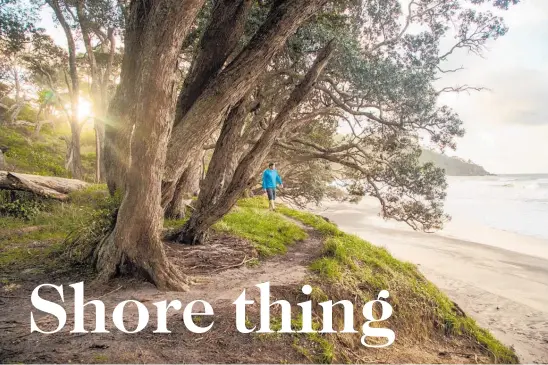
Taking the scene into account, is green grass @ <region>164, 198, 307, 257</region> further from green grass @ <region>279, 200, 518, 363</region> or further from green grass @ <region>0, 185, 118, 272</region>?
green grass @ <region>0, 185, 118, 272</region>

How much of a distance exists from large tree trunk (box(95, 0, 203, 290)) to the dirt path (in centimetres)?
33

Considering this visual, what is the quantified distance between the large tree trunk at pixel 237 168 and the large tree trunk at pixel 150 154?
1799 millimetres

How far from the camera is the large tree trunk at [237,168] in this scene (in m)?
6.20

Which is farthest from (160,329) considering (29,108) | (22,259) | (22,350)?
(29,108)

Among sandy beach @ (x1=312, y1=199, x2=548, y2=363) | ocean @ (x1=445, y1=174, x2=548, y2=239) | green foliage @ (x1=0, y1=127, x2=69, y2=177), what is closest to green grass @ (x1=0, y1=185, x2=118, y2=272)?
green foliage @ (x1=0, y1=127, x2=69, y2=177)

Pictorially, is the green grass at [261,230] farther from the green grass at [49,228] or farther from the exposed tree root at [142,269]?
the exposed tree root at [142,269]

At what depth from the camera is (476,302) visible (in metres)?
11.8

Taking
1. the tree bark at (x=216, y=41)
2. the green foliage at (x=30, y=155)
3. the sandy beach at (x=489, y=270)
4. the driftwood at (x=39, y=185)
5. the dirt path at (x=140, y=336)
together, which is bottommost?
the sandy beach at (x=489, y=270)

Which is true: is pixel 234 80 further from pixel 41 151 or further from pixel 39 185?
pixel 41 151

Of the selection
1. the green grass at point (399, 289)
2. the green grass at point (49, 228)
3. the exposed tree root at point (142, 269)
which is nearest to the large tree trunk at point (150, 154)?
the exposed tree root at point (142, 269)

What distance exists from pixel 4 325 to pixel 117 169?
4104 millimetres

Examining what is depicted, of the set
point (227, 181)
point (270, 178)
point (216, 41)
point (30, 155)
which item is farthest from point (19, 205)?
point (30, 155)

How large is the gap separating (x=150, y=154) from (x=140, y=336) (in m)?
2.32

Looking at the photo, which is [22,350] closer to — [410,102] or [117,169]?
[117,169]
